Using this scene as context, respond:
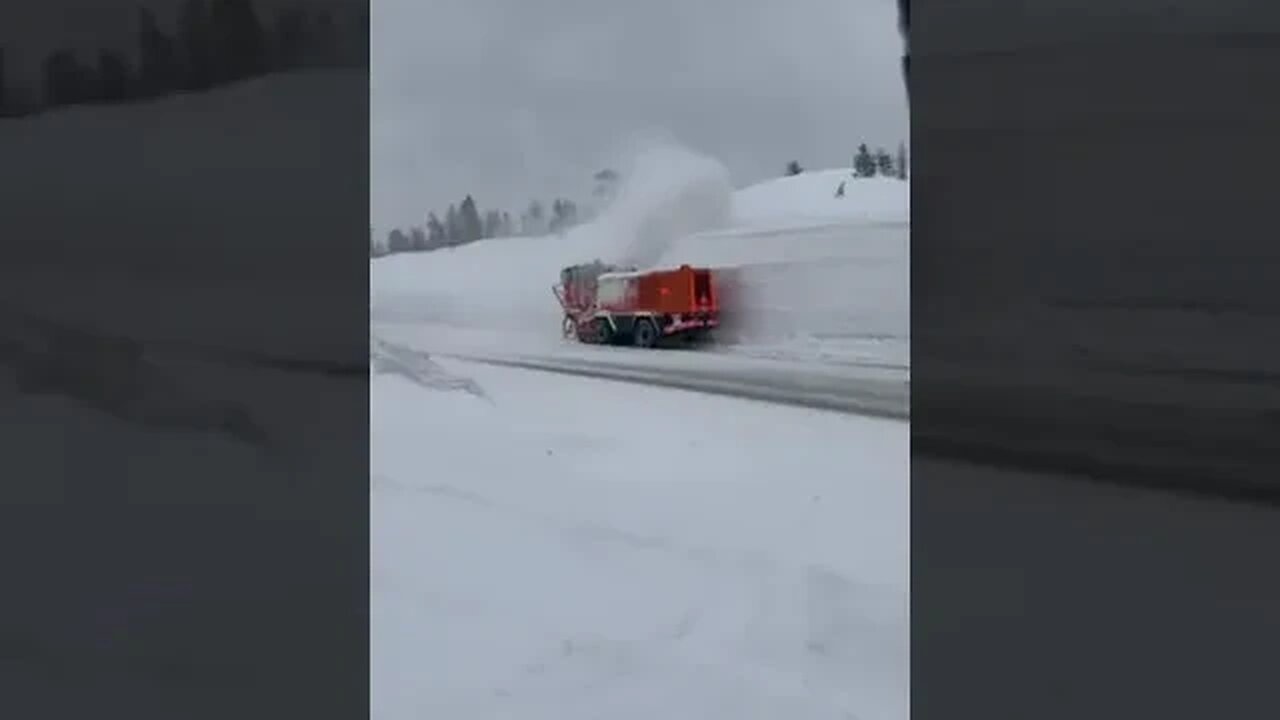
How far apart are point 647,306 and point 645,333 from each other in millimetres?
257

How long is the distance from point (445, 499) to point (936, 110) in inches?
149

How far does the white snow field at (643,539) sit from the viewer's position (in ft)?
9.28

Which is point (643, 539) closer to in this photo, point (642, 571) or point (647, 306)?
point (642, 571)
